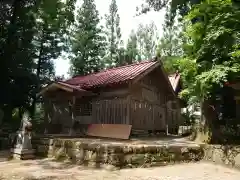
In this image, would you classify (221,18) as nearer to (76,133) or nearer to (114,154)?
(114,154)

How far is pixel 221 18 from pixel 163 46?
29.6 meters

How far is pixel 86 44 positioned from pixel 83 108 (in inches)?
736

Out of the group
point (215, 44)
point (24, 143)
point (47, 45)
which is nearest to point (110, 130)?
point (24, 143)

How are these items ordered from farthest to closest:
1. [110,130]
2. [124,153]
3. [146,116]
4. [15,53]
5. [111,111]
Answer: [15,53] < [146,116] < [111,111] < [110,130] < [124,153]

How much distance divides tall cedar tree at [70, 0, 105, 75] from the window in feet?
54.9

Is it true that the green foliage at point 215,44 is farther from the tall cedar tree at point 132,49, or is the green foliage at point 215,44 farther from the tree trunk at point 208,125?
the tall cedar tree at point 132,49

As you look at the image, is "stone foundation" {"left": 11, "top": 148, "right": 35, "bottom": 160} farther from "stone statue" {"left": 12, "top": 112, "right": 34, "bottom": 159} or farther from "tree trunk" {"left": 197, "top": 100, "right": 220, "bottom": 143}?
"tree trunk" {"left": 197, "top": 100, "right": 220, "bottom": 143}

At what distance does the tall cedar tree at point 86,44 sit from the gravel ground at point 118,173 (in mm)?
24695

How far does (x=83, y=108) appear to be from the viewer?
16.4 meters

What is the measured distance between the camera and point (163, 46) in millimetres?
38656

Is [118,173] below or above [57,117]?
below

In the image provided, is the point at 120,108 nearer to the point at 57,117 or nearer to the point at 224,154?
the point at 57,117

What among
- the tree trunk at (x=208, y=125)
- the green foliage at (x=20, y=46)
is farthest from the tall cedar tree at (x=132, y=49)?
the tree trunk at (x=208, y=125)

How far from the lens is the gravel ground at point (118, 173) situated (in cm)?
728
